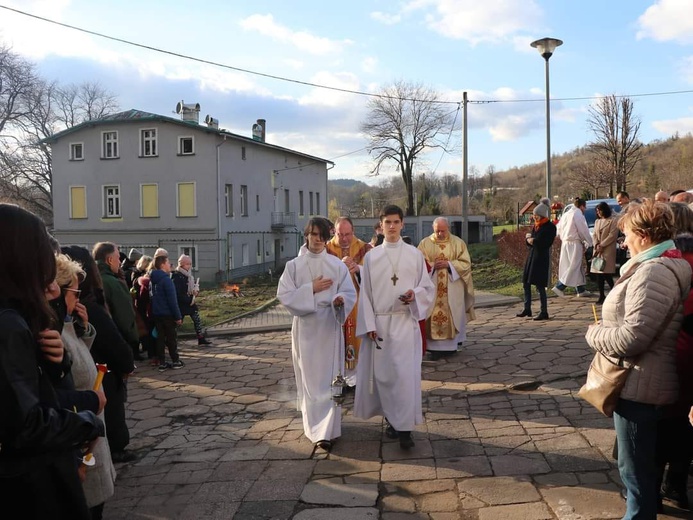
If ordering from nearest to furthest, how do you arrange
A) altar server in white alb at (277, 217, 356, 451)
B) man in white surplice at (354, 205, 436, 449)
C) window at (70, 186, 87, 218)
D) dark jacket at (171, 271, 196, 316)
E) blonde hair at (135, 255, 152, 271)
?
man in white surplice at (354, 205, 436, 449), altar server in white alb at (277, 217, 356, 451), blonde hair at (135, 255, 152, 271), dark jacket at (171, 271, 196, 316), window at (70, 186, 87, 218)

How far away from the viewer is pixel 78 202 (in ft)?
109

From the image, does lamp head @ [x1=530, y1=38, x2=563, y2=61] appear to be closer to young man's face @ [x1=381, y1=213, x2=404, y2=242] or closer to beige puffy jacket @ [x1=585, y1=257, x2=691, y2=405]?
young man's face @ [x1=381, y1=213, x2=404, y2=242]

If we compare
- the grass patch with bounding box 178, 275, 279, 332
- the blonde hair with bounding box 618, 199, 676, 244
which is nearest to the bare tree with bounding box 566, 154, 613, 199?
the grass patch with bounding box 178, 275, 279, 332

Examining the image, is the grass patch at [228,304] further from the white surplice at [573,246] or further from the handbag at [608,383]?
the handbag at [608,383]

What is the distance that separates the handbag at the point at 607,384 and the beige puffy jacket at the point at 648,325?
0.04 meters

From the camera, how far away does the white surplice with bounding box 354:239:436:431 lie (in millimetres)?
5004

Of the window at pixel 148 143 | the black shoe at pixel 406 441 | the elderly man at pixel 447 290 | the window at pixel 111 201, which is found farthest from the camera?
the window at pixel 111 201

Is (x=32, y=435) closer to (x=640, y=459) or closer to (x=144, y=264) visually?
(x=640, y=459)

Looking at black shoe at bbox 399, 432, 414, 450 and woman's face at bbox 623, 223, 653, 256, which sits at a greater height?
woman's face at bbox 623, 223, 653, 256

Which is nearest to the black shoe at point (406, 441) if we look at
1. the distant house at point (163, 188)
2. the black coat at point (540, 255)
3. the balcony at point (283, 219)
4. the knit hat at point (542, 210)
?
the black coat at point (540, 255)

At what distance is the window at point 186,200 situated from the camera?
31219 mm

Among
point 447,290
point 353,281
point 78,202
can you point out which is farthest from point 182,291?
point 78,202

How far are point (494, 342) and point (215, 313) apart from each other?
28.4 ft

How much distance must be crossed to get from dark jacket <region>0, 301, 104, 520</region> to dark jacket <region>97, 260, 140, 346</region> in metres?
3.62
